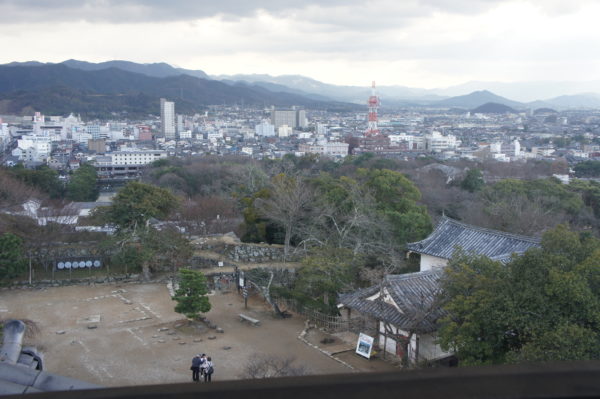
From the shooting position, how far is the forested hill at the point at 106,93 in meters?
97.7

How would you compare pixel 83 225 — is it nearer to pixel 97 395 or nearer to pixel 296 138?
pixel 97 395

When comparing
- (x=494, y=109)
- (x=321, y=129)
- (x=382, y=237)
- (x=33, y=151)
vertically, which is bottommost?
(x=33, y=151)

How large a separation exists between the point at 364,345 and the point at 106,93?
119491 mm

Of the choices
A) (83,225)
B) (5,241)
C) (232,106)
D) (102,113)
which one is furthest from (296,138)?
(5,241)

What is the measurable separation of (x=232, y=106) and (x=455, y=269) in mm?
128901

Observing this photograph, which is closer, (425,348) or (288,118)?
(425,348)

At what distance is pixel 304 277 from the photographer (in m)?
12.1

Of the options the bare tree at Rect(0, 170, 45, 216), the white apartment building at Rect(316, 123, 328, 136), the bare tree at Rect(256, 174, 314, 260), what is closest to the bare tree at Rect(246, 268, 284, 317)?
the bare tree at Rect(256, 174, 314, 260)

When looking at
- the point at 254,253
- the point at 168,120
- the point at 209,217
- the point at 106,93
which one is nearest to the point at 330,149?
the point at 168,120

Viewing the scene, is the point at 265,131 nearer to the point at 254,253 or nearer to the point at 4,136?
the point at 4,136

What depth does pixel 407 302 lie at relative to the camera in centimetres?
946

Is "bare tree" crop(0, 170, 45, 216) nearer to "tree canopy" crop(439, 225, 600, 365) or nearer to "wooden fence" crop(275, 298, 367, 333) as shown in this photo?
"wooden fence" crop(275, 298, 367, 333)

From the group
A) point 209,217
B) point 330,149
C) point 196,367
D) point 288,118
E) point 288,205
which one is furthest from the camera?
point 288,118

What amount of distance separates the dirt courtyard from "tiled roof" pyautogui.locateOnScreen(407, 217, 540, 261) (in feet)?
12.0
